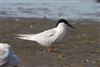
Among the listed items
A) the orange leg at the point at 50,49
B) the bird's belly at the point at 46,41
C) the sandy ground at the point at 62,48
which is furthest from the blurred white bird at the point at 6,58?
the orange leg at the point at 50,49

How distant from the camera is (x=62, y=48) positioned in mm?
13164

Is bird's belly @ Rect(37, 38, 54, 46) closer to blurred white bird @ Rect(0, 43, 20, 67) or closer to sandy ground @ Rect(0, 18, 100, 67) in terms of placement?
sandy ground @ Rect(0, 18, 100, 67)

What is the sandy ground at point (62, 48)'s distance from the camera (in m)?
11.0

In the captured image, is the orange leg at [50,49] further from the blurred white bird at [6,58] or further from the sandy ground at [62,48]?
the blurred white bird at [6,58]

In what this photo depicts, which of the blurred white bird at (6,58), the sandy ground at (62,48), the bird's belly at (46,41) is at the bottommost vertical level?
the sandy ground at (62,48)

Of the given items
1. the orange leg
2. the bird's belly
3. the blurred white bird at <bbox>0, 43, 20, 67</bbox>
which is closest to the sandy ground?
the orange leg

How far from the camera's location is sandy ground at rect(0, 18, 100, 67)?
36.1 feet

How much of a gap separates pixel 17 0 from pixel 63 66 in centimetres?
2601

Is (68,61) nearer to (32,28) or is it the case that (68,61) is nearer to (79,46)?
(79,46)

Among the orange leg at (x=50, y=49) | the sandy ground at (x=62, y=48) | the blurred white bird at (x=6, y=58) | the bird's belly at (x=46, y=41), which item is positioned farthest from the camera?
the orange leg at (x=50, y=49)

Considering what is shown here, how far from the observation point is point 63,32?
12414mm

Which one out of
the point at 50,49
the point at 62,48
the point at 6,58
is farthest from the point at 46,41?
the point at 6,58

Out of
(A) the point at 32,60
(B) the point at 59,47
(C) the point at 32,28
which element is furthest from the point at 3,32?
(A) the point at 32,60

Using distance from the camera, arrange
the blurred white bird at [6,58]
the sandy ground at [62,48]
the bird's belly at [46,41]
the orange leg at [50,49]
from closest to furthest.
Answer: the blurred white bird at [6,58] → the sandy ground at [62,48] → the bird's belly at [46,41] → the orange leg at [50,49]
